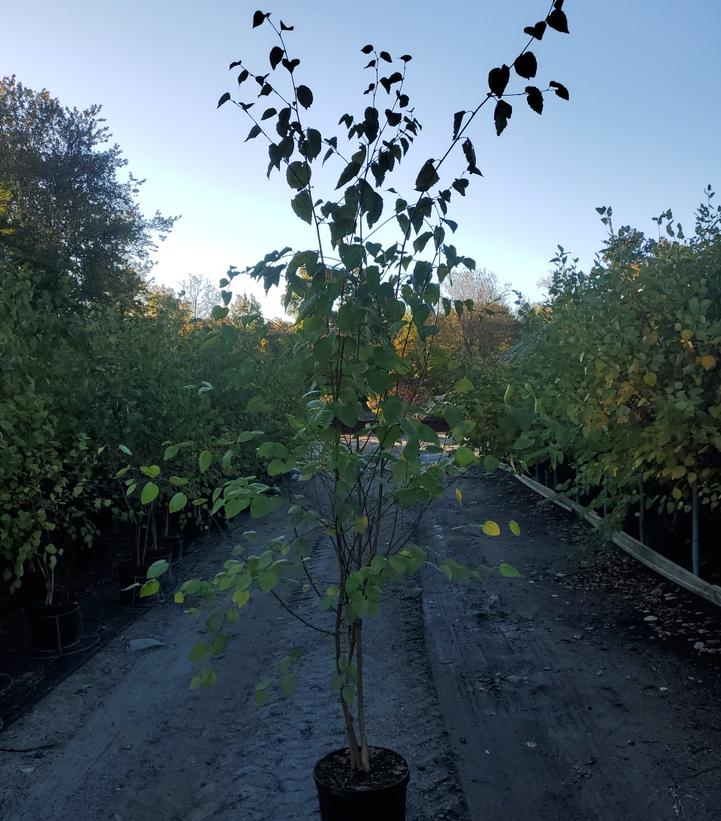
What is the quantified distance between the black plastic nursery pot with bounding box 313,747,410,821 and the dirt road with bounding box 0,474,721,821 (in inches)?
26.5

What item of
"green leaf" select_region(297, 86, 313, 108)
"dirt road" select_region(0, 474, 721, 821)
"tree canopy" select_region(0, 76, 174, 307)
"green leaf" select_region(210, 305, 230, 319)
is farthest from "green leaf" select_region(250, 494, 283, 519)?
"tree canopy" select_region(0, 76, 174, 307)

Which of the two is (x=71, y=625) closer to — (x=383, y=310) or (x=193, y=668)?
(x=193, y=668)

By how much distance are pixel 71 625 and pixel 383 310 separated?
5.07m

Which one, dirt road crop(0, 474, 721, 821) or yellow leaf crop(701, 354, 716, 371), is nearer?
dirt road crop(0, 474, 721, 821)

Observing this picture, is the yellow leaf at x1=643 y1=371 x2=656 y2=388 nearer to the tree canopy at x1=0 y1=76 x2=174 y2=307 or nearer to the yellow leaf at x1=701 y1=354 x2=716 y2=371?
the yellow leaf at x1=701 y1=354 x2=716 y2=371

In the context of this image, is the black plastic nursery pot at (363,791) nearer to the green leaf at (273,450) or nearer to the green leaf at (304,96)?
the green leaf at (273,450)

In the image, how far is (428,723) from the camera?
453 cm

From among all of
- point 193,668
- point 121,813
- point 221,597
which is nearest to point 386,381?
point 121,813

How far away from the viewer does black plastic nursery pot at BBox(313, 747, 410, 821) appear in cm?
280

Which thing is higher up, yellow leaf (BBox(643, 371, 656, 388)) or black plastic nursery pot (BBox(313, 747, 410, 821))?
yellow leaf (BBox(643, 371, 656, 388))

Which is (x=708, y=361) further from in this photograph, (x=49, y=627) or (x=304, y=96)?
(x=49, y=627)

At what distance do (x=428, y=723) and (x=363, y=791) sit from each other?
6.05 ft

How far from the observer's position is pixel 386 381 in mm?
2289

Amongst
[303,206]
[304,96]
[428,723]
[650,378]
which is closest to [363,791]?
[428,723]
